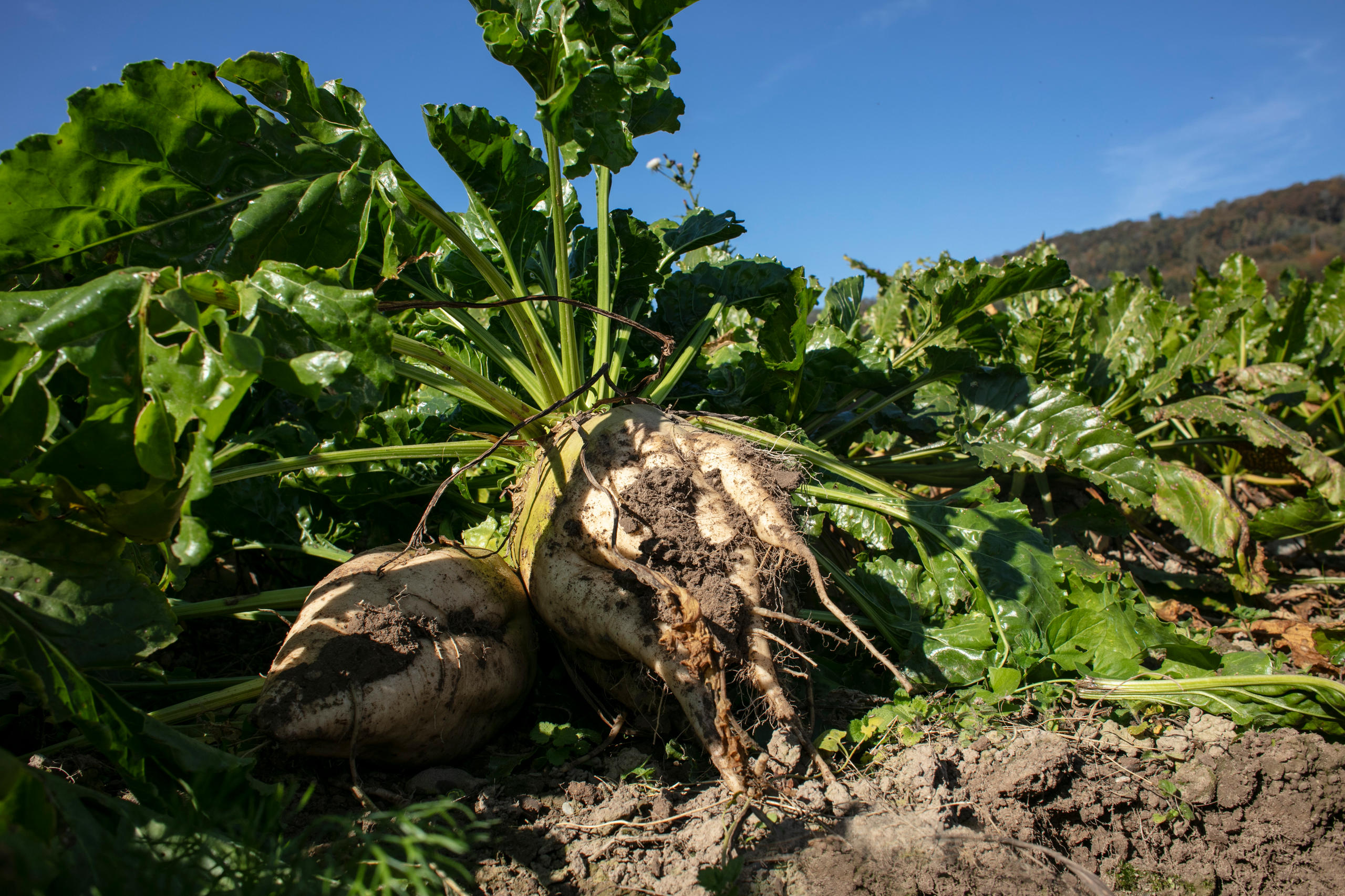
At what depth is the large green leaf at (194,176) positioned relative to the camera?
2.04 meters

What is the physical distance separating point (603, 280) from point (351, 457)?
127cm

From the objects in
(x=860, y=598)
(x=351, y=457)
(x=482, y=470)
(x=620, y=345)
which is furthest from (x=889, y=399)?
(x=351, y=457)

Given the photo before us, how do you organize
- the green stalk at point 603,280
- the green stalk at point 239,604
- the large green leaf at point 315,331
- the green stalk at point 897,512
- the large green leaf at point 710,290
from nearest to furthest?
the large green leaf at point 315,331 < the green stalk at point 239,604 < the green stalk at point 897,512 < the green stalk at point 603,280 < the large green leaf at point 710,290

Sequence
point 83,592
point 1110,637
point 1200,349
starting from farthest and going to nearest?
point 1200,349 → point 1110,637 → point 83,592

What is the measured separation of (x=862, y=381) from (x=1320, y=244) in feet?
179

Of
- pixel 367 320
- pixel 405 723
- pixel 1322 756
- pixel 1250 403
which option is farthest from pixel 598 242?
pixel 1250 403

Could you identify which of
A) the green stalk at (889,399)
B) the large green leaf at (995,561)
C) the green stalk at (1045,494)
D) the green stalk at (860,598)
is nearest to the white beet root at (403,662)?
the green stalk at (860,598)

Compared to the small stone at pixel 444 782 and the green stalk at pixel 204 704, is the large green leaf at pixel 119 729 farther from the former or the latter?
the small stone at pixel 444 782

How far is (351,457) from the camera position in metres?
2.47

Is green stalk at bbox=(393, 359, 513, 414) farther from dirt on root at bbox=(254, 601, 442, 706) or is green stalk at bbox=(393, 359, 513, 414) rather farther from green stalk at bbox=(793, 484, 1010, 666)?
green stalk at bbox=(793, 484, 1010, 666)

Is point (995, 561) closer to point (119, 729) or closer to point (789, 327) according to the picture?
point (789, 327)

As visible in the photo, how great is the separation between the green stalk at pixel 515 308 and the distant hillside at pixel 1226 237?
4226 cm

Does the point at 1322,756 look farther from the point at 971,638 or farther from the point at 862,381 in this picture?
the point at 862,381

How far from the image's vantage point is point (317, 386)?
5.78 ft
